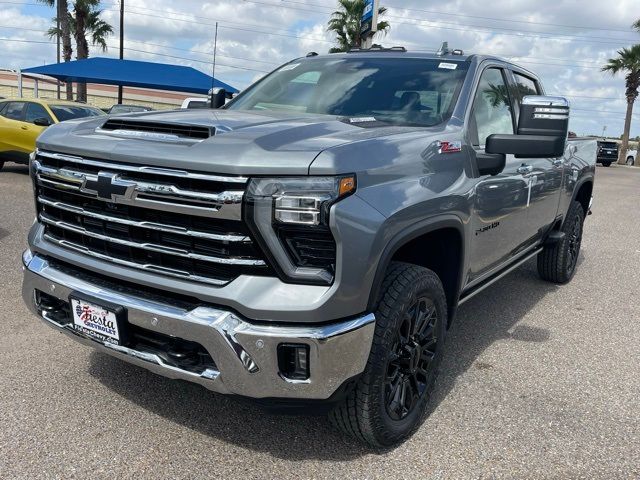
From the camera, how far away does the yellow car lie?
436 inches

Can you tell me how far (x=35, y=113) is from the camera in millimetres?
11266

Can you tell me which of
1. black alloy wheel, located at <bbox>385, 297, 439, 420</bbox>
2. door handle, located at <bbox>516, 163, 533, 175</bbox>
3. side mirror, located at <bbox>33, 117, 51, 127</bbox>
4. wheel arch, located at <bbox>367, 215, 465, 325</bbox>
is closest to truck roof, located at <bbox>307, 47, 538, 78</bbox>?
door handle, located at <bbox>516, 163, 533, 175</bbox>

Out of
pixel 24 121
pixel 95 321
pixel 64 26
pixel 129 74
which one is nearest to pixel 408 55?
pixel 95 321

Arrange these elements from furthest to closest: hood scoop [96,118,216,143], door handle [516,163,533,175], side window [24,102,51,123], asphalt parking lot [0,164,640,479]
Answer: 1. side window [24,102,51,123]
2. door handle [516,163,533,175]
3. asphalt parking lot [0,164,640,479]
4. hood scoop [96,118,216,143]

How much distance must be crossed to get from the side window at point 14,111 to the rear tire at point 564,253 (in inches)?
396

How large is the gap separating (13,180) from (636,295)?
1049 cm

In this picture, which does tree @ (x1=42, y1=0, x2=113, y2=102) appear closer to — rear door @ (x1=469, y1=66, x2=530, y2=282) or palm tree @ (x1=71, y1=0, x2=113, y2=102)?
palm tree @ (x1=71, y1=0, x2=113, y2=102)

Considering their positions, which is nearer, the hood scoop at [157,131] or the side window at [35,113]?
the hood scoop at [157,131]

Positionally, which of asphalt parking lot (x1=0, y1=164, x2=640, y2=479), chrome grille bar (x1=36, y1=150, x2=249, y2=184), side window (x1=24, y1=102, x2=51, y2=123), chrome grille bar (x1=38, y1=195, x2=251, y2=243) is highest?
side window (x1=24, y1=102, x2=51, y2=123)

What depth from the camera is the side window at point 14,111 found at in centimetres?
1130

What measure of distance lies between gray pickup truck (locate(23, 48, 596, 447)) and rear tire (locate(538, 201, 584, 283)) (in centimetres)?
249

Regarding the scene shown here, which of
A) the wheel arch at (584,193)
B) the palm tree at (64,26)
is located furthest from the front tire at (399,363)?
the palm tree at (64,26)

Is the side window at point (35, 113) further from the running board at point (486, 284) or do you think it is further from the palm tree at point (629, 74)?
the palm tree at point (629, 74)

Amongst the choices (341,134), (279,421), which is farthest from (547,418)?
(341,134)
